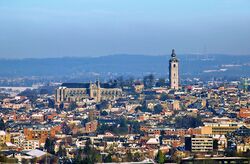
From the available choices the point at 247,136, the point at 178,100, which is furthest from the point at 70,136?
the point at 178,100

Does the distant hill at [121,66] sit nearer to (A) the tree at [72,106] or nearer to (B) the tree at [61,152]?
(A) the tree at [72,106]

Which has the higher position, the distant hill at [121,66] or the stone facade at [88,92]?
the distant hill at [121,66]

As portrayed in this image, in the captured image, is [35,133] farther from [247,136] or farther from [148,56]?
[148,56]

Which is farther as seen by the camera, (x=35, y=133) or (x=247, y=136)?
(x=35, y=133)

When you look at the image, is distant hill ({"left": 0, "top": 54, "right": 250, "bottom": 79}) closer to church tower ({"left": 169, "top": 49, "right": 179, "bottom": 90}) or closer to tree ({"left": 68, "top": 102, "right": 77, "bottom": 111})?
church tower ({"left": 169, "top": 49, "right": 179, "bottom": 90})

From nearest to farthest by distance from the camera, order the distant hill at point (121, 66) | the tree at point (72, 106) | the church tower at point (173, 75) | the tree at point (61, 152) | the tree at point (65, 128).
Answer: the tree at point (61, 152), the tree at point (65, 128), the tree at point (72, 106), the church tower at point (173, 75), the distant hill at point (121, 66)

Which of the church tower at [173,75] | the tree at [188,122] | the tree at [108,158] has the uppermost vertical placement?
the church tower at [173,75]

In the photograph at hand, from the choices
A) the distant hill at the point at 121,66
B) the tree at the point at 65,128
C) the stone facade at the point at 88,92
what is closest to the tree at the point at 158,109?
the tree at the point at 65,128
